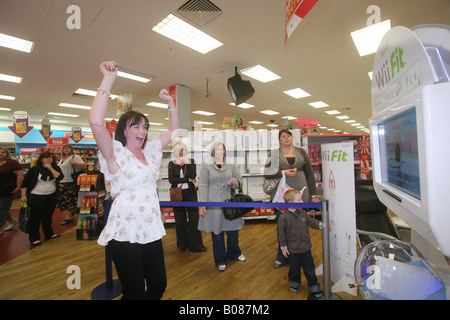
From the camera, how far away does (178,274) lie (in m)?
2.73

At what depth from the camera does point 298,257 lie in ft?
7.46

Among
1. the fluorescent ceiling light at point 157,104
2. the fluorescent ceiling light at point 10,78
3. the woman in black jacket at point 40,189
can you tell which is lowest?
the woman in black jacket at point 40,189

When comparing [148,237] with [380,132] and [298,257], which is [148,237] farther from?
[298,257]

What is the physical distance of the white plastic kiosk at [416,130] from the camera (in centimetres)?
50

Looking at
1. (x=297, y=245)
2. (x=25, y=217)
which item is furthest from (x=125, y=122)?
(x=25, y=217)

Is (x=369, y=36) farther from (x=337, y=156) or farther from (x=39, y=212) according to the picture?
(x=39, y=212)

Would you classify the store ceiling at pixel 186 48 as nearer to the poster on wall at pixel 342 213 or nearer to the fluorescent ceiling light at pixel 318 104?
the fluorescent ceiling light at pixel 318 104

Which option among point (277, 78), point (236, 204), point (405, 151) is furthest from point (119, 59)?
point (405, 151)

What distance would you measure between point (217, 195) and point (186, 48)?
11.5 ft

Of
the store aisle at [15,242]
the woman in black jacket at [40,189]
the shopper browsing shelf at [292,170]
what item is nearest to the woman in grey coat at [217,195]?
the shopper browsing shelf at [292,170]

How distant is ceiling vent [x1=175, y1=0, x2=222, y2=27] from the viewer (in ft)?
10.9

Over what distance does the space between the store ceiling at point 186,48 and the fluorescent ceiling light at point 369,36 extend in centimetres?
14

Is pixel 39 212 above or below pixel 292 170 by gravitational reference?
below
